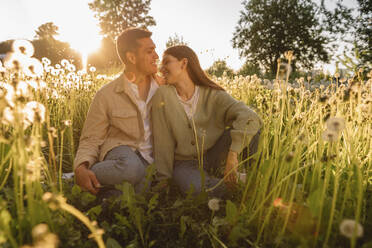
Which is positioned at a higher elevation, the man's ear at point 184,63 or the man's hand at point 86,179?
the man's ear at point 184,63

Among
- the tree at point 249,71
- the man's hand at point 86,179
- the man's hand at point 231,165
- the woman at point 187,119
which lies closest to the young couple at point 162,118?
the woman at point 187,119

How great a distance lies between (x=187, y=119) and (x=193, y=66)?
1.72ft

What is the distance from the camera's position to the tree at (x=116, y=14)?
36.8m

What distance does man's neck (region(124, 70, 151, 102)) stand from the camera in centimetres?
277

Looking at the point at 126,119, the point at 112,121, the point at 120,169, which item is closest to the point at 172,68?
the point at 126,119

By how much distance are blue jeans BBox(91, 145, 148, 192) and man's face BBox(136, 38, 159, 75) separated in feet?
2.58

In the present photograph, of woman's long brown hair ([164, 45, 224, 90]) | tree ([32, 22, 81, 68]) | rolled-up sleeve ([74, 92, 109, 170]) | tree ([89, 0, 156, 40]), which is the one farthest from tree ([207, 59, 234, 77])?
tree ([89, 0, 156, 40])

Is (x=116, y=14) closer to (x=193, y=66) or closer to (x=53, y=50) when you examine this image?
(x=53, y=50)

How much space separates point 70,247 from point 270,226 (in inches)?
43.4

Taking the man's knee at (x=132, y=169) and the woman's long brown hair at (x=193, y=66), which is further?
the woman's long brown hair at (x=193, y=66)

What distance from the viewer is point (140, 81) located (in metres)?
2.79

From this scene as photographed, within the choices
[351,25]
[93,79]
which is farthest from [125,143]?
[351,25]

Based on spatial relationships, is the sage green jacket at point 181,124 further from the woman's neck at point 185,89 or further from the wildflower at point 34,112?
the wildflower at point 34,112

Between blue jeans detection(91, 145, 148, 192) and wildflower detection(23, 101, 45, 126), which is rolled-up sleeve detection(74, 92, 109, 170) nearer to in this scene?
blue jeans detection(91, 145, 148, 192)
